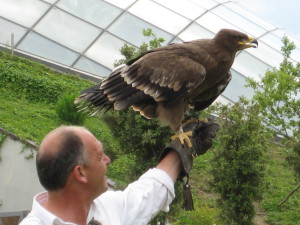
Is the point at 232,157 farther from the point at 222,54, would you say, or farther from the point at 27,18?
the point at 27,18

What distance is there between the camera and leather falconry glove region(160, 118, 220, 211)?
3408 mm

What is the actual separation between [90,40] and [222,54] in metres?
11.6

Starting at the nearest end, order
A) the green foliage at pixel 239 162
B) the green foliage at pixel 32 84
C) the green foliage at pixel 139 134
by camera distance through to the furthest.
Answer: the green foliage at pixel 139 134 → the green foliage at pixel 239 162 → the green foliage at pixel 32 84

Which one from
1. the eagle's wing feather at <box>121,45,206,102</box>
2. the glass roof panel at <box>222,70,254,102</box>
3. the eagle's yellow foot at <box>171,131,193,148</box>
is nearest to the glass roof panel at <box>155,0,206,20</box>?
the glass roof panel at <box>222,70,254,102</box>

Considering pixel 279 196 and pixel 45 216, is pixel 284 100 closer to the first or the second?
pixel 279 196

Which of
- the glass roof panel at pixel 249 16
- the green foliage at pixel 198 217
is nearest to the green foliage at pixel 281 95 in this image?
the green foliage at pixel 198 217

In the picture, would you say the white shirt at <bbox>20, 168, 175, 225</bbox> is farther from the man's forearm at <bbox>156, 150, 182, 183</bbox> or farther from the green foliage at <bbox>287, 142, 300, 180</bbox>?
the green foliage at <bbox>287, 142, 300, 180</bbox>

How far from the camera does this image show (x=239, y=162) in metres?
8.68

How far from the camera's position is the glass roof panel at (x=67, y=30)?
15969 millimetres

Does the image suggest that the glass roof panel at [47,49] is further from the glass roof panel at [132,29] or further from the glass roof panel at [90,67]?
the glass roof panel at [132,29]

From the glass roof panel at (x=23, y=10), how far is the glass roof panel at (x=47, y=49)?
1.72 ft

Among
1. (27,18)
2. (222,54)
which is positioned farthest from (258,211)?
(27,18)

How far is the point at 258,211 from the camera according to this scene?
34.7 ft

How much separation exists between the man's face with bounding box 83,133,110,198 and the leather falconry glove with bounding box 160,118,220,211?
0.59 metres
